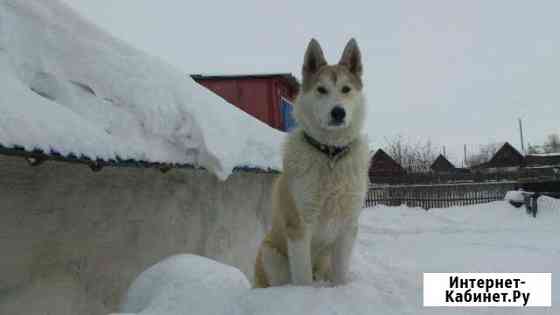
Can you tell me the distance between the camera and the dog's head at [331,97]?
115 inches

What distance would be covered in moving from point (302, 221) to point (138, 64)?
3373 millimetres

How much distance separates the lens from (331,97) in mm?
2953

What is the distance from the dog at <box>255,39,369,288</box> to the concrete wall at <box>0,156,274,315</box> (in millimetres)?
1753

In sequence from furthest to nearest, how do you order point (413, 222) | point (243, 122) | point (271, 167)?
point (413, 222) → point (243, 122) → point (271, 167)

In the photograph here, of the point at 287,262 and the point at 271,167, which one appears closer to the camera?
the point at 287,262

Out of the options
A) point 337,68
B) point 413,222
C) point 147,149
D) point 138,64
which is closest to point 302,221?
point 337,68

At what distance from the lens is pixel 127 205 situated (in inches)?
177

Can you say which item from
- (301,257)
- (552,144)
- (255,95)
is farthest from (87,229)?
(552,144)

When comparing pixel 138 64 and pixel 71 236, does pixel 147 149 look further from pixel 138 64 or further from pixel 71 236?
pixel 138 64

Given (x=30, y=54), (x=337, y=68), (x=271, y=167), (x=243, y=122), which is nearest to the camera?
(x=337, y=68)

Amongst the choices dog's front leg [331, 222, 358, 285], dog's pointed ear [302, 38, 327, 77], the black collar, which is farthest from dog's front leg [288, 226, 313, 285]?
dog's pointed ear [302, 38, 327, 77]

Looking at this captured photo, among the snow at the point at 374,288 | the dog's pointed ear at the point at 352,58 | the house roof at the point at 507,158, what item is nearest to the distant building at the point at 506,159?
the house roof at the point at 507,158

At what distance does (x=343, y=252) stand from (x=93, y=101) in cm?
262

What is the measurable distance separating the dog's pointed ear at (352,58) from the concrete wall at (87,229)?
260 centimetres
